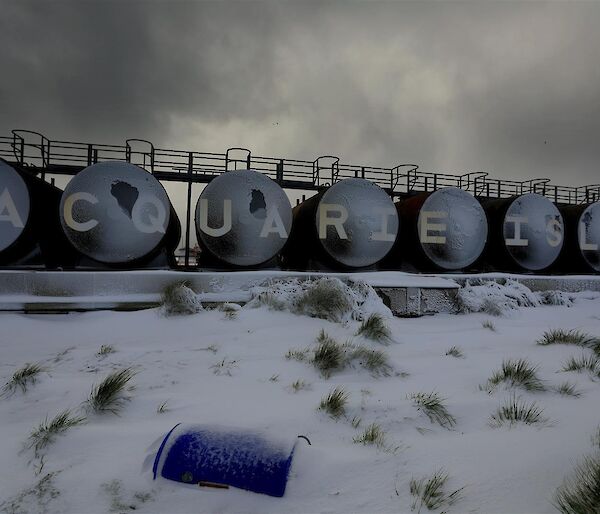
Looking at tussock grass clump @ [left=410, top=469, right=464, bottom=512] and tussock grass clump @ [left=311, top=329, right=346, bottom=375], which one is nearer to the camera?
tussock grass clump @ [left=410, top=469, right=464, bottom=512]

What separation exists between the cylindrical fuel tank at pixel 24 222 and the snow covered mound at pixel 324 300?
5.75m

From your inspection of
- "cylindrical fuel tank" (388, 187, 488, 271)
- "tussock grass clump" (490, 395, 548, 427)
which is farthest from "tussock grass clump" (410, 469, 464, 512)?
"cylindrical fuel tank" (388, 187, 488, 271)

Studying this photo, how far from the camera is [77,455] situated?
2365mm

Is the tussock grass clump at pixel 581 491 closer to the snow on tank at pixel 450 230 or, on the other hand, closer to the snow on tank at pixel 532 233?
the snow on tank at pixel 450 230

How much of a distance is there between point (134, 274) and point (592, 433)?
25.7 ft

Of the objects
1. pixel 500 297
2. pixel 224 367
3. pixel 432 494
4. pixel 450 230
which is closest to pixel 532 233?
pixel 450 230

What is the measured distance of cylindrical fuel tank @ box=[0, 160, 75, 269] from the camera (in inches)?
344

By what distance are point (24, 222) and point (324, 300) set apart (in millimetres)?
7348

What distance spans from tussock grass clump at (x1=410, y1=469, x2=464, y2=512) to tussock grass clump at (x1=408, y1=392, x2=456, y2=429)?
0.94m

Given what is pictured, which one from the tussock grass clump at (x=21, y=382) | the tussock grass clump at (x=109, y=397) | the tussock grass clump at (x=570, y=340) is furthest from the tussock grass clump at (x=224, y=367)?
the tussock grass clump at (x=570, y=340)

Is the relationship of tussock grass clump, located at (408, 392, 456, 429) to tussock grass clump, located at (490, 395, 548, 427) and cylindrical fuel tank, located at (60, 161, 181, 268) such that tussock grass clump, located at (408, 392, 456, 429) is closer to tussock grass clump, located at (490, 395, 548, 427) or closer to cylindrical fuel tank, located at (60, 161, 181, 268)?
tussock grass clump, located at (490, 395, 548, 427)

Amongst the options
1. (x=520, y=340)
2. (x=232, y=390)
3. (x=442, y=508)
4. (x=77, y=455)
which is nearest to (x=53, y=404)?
(x=77, y=455)

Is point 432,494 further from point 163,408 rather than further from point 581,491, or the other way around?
point 163,408

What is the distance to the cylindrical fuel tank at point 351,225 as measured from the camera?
10.8 metres
